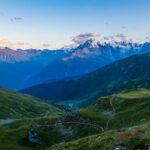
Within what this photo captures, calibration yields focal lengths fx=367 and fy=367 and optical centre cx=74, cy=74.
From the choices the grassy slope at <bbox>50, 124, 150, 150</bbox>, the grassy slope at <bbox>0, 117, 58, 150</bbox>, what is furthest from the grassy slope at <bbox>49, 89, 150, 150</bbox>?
the grassy slope at <bbox>0, 117, 58, 150</bbox>

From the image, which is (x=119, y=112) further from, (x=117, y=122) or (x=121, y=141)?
(x=121, y=141)

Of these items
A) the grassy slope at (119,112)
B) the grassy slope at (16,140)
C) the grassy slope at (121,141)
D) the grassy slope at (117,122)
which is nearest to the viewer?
the grassy slope at (121,141)

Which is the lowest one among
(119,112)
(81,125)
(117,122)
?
(81,125)

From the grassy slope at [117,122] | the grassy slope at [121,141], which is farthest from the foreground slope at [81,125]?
the grassy slope at [121,141]

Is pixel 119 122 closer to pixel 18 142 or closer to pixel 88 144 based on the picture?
pixel 18 142

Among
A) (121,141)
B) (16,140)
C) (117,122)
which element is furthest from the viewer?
(16,140)

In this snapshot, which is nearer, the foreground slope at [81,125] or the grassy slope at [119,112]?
the grassy slope at [119,112]

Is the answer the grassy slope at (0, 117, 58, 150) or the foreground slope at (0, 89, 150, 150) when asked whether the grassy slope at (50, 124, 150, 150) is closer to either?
the foreground slope at (0, 89, 150, 150)

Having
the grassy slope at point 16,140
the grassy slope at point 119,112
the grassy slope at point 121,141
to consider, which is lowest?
the grassy slope at point 121,141

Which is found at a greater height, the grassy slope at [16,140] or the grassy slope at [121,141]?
the grassy slope at [16,140]

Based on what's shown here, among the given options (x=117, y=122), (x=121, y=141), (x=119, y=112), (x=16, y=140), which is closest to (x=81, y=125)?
(x=117, y=122)

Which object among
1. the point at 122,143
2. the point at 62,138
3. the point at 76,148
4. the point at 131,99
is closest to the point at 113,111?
the point at 131,99

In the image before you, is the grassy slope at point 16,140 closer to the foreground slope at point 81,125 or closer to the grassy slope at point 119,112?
the foreground slope at point 81,125

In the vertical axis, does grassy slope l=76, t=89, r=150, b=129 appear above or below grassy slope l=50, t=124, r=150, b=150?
above
